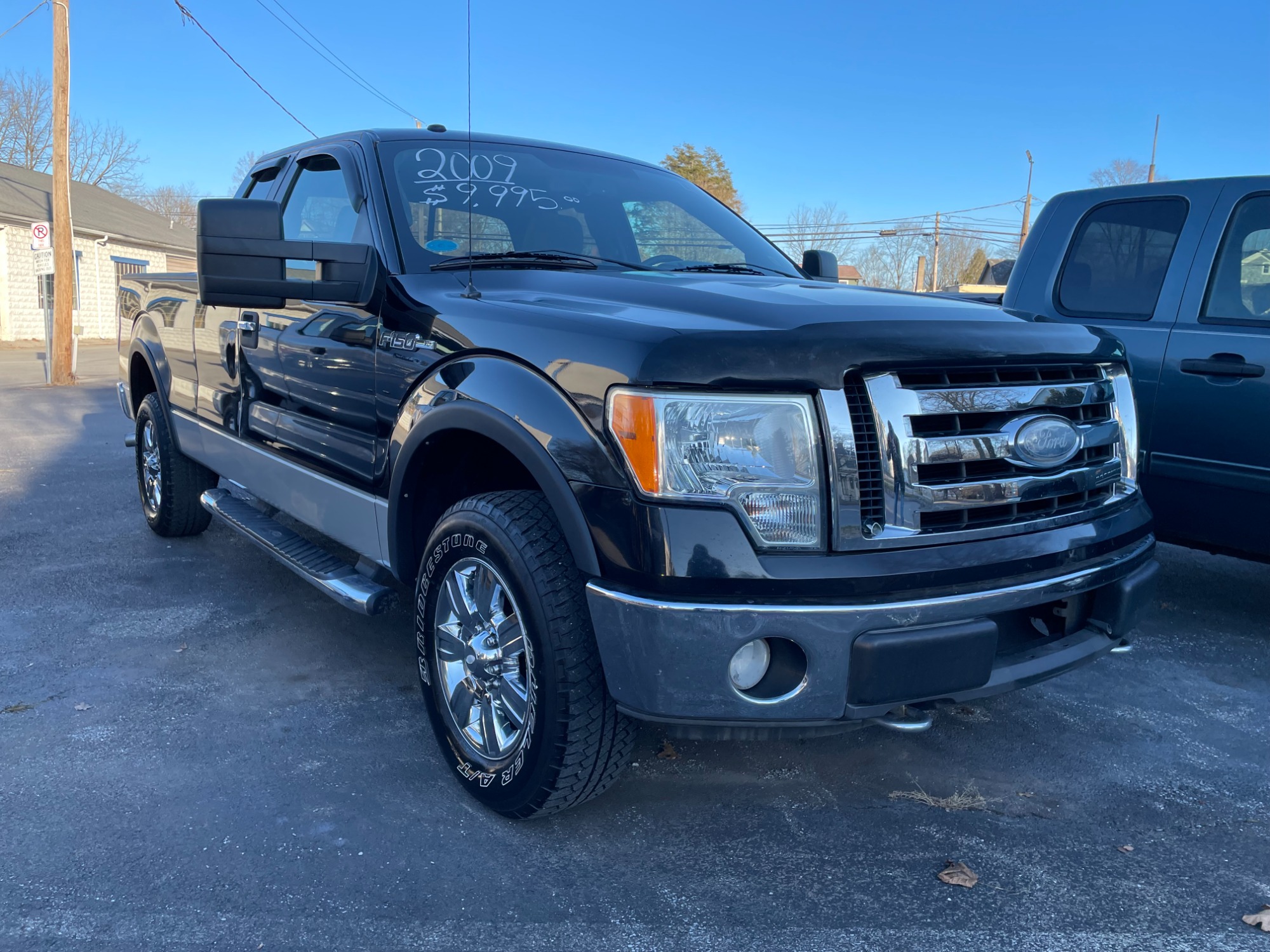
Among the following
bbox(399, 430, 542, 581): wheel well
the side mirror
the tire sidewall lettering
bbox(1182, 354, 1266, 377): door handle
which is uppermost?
the side mirror

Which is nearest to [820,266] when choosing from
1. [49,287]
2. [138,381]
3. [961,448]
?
[961,448]

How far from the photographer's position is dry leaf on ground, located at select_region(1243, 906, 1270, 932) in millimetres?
2232

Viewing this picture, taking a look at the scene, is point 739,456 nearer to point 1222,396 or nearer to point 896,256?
point 1222,396

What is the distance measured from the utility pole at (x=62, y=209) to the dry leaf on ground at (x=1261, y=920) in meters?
17.1

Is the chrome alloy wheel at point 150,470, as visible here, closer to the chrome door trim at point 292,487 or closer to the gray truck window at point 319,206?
the chrome door trim at point 292,487

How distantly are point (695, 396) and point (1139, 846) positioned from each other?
1748 millimetres

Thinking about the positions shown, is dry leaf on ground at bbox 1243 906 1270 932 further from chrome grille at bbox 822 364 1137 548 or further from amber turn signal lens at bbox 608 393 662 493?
amber turn signal lens at bbox 608 393 662 493

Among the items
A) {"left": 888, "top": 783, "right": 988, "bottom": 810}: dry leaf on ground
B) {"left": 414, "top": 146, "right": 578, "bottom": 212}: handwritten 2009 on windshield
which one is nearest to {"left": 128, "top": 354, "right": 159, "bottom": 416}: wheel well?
{"left": 414, "top": 146, "right": 578, "bottom": 212}: handwritten 2009 on windshield

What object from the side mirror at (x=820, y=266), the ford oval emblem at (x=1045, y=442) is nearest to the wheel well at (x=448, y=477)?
the ford oval emblem at (x=1045, y=442)

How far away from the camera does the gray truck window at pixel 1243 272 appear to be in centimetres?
400

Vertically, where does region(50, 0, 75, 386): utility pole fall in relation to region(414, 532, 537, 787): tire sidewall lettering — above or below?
above

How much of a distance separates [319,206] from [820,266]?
2.12 m

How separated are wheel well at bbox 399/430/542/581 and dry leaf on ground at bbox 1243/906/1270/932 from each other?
6.66 ft

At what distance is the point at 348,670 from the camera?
3.72 metres
